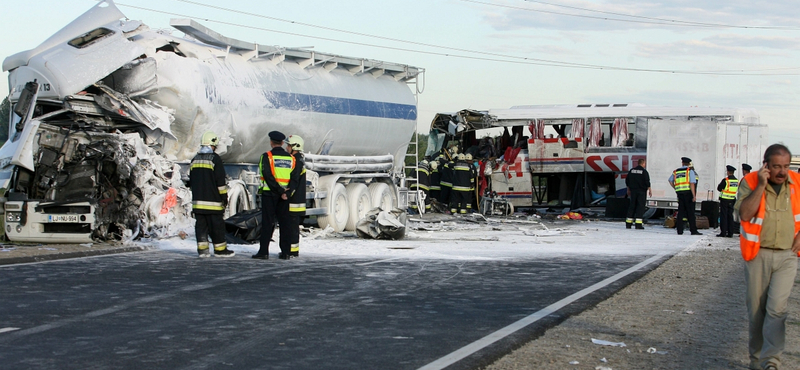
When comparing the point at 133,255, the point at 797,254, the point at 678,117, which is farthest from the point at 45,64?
the point at 678,117

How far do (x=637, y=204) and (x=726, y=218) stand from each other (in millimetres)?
2438

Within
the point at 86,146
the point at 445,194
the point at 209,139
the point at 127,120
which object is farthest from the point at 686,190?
the point at 86,146

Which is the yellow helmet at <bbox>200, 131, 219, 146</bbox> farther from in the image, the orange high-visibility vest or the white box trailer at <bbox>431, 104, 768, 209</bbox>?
the white box trailer at <bbox>431, 104, 768, 209</bbox>

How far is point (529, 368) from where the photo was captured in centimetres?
574

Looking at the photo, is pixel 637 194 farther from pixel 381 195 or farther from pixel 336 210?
pixel 336 210

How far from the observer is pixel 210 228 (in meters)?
12.5

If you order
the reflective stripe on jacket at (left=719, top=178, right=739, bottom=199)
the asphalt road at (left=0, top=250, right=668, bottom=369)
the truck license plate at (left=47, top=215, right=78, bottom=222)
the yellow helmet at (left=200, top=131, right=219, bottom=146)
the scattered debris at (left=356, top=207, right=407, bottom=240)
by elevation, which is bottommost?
the asphalt road at (left=0, top=250, right=668, bottom=369)

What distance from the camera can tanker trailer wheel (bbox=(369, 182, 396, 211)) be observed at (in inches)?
773

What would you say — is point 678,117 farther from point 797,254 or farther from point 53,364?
point 53,364

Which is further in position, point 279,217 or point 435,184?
point 435,184

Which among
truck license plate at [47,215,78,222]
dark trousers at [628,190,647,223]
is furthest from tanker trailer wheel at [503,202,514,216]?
truck license plate at [47,215,78,222]

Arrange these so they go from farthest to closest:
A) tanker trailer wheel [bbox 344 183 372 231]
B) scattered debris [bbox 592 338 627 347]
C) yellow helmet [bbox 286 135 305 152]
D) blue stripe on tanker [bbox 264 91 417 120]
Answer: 1. tanker trailer wheel [bbox 344 183 372 231]
2. blue stripe on tanker [bbox 264 91 417 120]
3. yellow helmet [bbox 286 135 305 152]
4. scattered debris [bbox 592 338 627 347]

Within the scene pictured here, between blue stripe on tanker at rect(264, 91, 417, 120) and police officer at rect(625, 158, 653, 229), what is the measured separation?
550cm

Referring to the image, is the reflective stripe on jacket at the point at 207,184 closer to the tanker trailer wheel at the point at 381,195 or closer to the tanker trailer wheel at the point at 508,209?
the tanker trailer wheel at the point at 381,195
